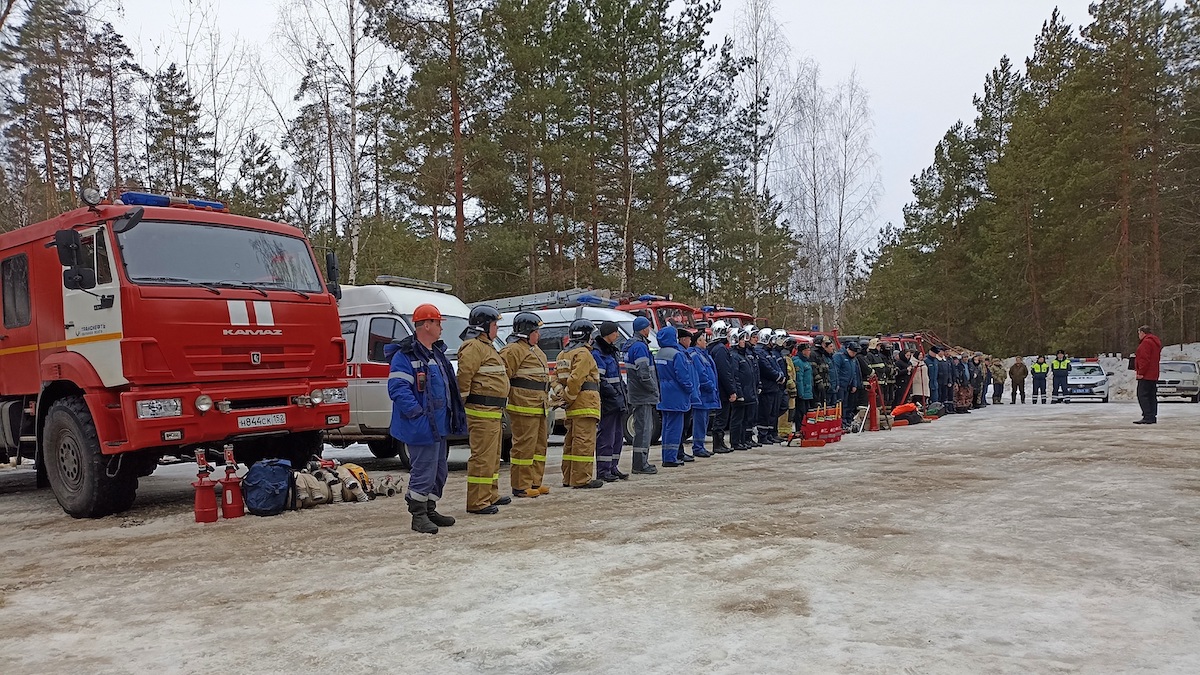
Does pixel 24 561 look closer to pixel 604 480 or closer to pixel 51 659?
pixel 51 659

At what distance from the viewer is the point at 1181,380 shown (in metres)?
24.8

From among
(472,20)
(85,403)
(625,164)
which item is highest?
(472,20)

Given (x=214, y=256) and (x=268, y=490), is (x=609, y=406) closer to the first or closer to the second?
(x=268, y=490)

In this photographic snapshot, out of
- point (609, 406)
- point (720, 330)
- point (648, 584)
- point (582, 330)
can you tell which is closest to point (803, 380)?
point (720, 330)

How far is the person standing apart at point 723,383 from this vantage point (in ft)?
41.5

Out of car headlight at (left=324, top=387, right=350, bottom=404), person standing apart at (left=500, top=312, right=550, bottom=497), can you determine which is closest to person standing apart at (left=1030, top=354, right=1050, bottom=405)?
person standing apart at (left=500, top=312, right=550, bottom=497)

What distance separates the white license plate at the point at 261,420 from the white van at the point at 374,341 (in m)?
3.07

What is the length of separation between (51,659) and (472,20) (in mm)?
22554

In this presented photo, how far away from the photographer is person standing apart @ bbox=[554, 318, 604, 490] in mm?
8930

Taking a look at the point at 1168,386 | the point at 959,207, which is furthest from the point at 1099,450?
the point at 959,207

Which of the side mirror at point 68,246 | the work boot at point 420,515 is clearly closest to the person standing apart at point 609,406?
the work boot at point 420,515

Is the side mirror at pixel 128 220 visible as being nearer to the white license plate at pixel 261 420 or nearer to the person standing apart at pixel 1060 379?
the white license plate at pixel 261 420

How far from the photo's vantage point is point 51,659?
3963 millimetres

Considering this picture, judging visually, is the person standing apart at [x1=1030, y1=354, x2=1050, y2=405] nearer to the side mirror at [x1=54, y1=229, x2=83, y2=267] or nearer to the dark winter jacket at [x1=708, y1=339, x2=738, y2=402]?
the dark winter jacket at [x1=708, y1=339, x2=738, y2=402]
